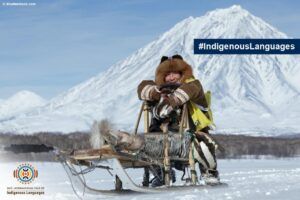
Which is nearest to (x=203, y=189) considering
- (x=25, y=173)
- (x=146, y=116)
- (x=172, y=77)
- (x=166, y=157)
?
(x=166, y=157)

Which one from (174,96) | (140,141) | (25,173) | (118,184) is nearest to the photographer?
(25,173)

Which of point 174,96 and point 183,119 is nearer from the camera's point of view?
point 174,96

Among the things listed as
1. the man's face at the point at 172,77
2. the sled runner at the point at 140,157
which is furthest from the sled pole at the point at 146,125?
the man's face at the point at 172,77

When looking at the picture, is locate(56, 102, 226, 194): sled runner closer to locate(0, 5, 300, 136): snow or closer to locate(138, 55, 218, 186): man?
locate(138, 55, 218, 186): man

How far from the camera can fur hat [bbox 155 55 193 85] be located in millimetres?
8508

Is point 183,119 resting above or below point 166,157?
above

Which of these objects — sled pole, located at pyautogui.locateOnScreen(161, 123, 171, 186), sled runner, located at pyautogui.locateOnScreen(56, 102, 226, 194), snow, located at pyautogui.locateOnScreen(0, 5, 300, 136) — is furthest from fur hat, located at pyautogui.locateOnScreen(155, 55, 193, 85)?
snow, located at pyautogui.locateOnScreen(0, 5, 300, 136)

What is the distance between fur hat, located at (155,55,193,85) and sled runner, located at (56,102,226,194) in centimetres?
36

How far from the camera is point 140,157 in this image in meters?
7.84

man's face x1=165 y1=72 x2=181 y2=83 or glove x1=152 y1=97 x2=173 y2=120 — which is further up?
man's face x1=165 y1=72 x2=181 y2=83

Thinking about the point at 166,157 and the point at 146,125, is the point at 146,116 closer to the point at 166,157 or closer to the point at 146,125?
the point at 146,125

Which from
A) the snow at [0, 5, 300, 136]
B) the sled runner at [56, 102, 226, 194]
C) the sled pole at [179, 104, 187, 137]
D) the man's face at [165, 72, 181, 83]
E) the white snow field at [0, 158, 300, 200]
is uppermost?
the snow at [0, 5, 300, 136]

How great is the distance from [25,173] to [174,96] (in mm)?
1580

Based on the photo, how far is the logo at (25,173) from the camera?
7303 mm
